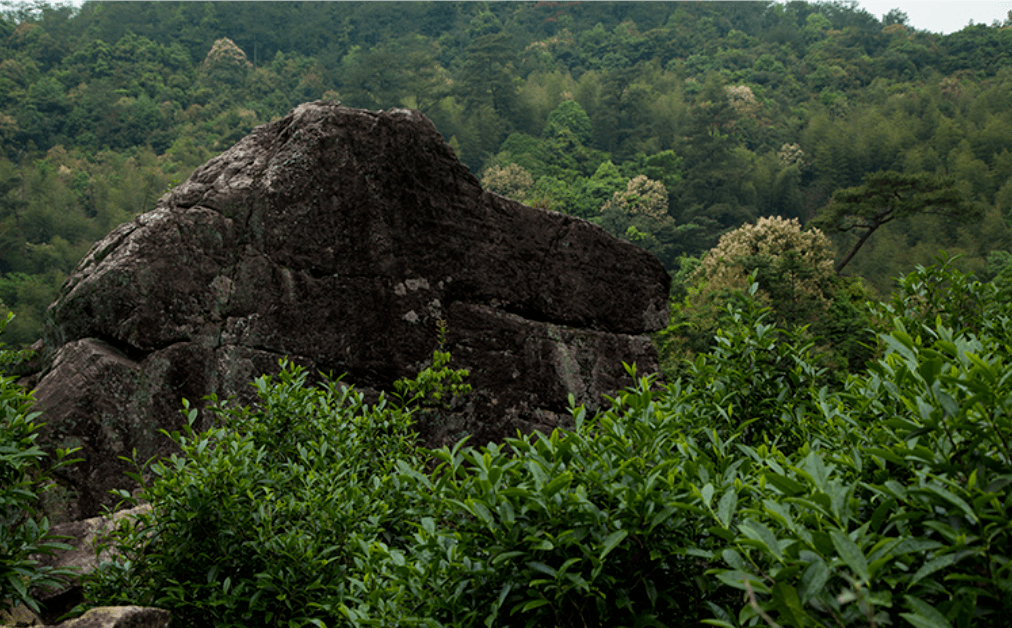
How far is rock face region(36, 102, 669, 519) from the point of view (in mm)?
5059

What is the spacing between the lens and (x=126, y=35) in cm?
5634

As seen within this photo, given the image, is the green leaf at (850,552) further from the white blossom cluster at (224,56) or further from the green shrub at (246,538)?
the white blossom cluster at (224,56)

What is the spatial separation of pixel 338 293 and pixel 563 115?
157ft

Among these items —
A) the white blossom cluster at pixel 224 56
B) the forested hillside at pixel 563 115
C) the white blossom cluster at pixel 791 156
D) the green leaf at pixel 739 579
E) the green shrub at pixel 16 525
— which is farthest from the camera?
the white blossom cluster at pixel 224 56

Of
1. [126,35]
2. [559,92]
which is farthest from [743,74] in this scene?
[126,35]

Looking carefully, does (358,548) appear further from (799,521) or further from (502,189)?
(502,189)

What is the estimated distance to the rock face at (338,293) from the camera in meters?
5.06

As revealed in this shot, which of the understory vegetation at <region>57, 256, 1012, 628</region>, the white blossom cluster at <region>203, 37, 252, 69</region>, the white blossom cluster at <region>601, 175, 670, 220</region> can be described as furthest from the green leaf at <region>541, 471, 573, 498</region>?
the white blossom cluster at <region>203, 37, 252, 69</region>

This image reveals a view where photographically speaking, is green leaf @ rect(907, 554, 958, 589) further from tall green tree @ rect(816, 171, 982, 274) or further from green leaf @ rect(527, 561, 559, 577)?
tall green tree @ rect(816, 171, 982, 274)

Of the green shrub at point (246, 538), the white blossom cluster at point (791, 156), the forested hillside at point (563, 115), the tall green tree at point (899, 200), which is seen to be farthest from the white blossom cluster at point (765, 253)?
the white blossom cluster at point (791, 156)

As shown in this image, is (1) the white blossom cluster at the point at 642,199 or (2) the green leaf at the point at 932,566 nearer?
(2) the green leaf at the point at 932,566

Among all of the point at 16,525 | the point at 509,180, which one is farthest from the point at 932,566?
the point at 509,180

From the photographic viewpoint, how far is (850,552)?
44.8 inches

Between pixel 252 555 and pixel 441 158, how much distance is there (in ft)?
15.1
